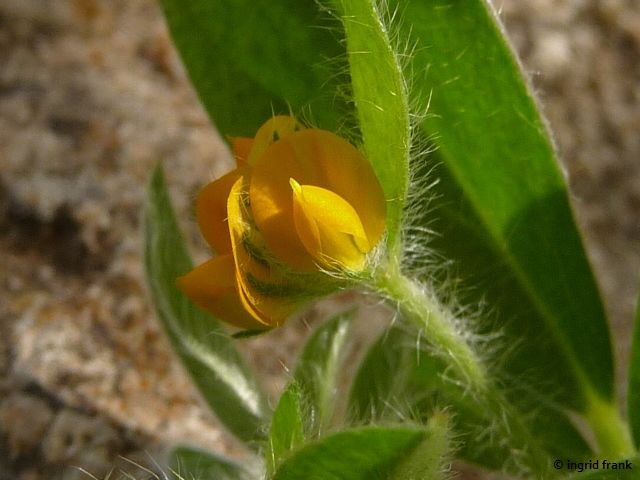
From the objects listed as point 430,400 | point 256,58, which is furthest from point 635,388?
point 256,58

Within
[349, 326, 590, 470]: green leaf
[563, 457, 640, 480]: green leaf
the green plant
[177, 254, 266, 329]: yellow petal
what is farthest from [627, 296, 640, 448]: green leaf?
[177, 254, 266, 329]: yellow petal

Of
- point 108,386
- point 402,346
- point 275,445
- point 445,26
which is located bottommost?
point 108,386

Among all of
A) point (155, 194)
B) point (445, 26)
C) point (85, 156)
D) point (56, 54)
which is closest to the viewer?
point (445, 26)

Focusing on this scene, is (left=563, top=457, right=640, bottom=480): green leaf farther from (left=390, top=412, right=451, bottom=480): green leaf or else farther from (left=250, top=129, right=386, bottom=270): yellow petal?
(left=250, top=129, right=386, bottom=270): yellow petal

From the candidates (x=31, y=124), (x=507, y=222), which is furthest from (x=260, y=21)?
(x=31, y=124)

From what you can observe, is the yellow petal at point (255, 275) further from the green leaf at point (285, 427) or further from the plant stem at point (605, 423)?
the plant stem at point (605, 423)

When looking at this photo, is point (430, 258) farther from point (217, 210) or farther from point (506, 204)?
point (217, 210)

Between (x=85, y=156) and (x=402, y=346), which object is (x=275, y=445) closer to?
(x=402, y=346)

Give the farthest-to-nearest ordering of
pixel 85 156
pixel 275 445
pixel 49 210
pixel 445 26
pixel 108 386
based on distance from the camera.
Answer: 1. pixel 85 156
2. pixel 49 210
3. pixel 108 386
4. pixel 445 26
5. pixel 275 445
